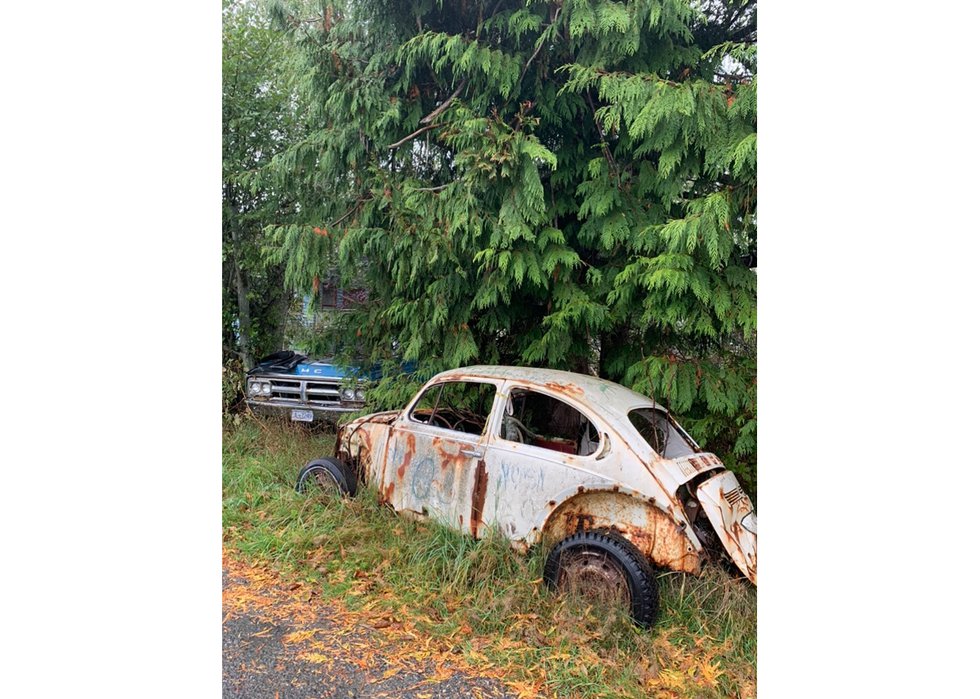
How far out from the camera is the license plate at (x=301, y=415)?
228 centimetres

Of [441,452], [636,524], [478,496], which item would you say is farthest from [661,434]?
[441,452]

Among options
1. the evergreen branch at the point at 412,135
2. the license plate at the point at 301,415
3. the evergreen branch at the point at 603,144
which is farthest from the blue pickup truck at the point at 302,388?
the evergreen branch at the point at 603,144

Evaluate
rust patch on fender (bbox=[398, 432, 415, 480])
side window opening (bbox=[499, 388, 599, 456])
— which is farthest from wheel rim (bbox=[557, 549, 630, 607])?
rust patch on fender (bbox=[398, 432, 415, 480])

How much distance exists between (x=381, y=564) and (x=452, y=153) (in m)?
1.27

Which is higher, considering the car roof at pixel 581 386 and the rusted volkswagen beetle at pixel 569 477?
the car roof at pixel 581 386

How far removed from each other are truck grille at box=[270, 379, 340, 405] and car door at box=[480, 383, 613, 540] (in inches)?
23.9

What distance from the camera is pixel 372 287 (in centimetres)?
214

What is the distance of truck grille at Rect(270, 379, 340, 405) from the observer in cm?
223

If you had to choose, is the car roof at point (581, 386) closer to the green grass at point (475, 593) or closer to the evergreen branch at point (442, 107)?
the green grass at point (475, 593)

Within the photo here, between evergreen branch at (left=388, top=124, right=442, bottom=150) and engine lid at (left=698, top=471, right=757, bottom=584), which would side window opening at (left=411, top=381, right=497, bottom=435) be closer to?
engine lid at (left=698, top=471, right=757, bottom=584)

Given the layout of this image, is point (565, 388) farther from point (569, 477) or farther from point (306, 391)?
point (306, 391)

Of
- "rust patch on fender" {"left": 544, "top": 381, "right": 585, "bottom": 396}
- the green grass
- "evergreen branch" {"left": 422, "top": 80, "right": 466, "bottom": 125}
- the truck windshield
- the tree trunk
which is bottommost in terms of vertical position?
the green grass

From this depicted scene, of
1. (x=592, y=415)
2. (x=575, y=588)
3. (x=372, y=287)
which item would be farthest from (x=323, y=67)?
(x=575, y=588)
